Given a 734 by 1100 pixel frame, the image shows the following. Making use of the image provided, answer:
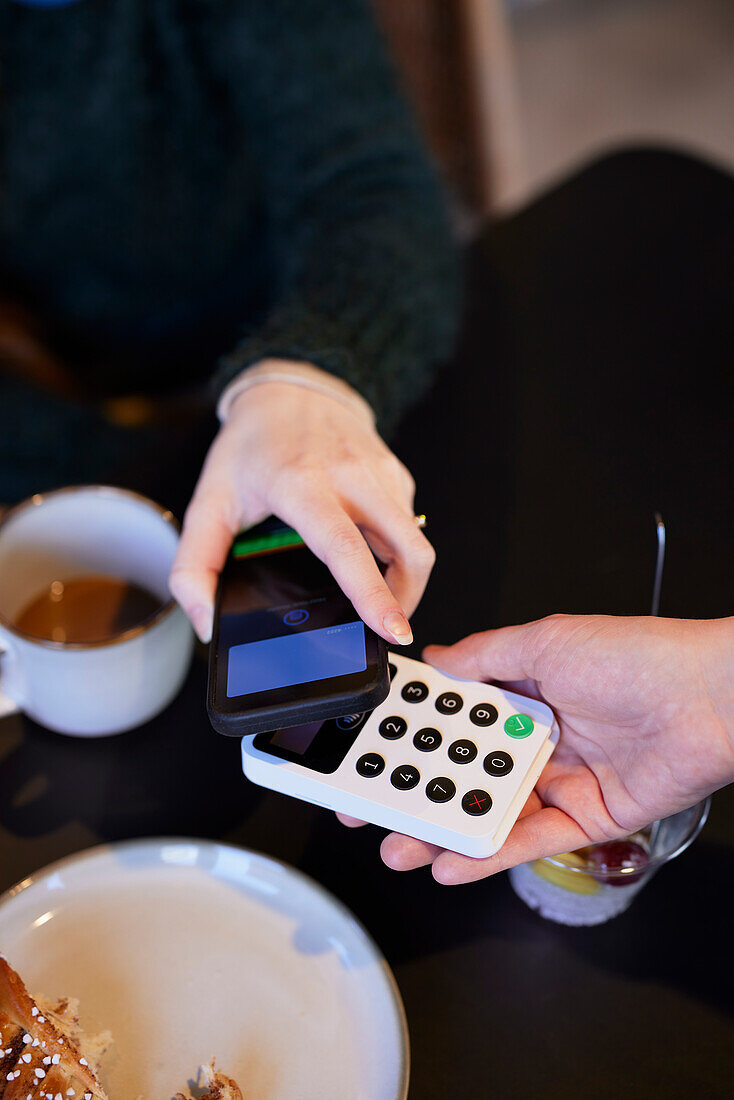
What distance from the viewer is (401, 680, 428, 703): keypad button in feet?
1.44

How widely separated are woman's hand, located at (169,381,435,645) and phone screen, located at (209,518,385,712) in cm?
1

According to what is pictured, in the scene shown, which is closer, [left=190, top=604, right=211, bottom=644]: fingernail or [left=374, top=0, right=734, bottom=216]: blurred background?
[left=190, top=604, right=211, bottom=644]: fingernail

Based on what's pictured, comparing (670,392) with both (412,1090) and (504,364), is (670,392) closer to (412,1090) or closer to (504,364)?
(504,364)

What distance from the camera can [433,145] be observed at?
1032mm

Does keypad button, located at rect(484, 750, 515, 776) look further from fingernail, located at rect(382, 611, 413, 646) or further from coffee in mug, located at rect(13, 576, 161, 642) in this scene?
coffee in mug, located at rect(13, 576, 161, 642)

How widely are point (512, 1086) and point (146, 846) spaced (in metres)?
0.21

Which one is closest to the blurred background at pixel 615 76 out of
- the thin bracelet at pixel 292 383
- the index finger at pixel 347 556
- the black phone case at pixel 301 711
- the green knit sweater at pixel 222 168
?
the green knit sweater at pixel 222 168

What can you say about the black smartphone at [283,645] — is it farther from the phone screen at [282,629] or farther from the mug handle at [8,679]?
the mug handle at [8,679]

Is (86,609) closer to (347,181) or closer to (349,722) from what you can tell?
(349,722)

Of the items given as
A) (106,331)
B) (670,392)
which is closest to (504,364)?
(670,392)

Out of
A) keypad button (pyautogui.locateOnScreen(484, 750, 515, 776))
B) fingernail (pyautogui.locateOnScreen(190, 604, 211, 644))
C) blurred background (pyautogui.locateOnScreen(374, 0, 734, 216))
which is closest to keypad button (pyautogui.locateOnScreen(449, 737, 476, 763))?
keypad button (pyautogui.locateOnScreen(484, 750, 515, 776))

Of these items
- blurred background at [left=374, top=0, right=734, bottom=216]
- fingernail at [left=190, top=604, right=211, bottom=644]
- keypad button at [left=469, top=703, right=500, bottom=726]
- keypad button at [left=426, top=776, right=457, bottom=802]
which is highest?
fingernail at [left=190, top=604, right=211, bottom=644]

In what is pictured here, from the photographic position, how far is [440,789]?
40cm

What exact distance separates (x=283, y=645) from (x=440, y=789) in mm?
101
